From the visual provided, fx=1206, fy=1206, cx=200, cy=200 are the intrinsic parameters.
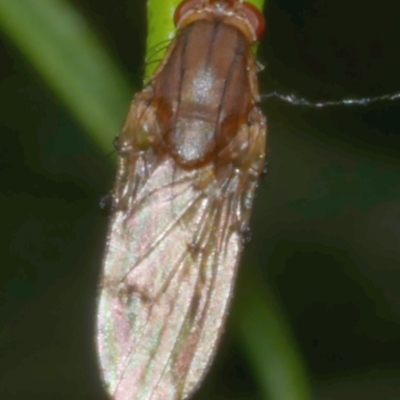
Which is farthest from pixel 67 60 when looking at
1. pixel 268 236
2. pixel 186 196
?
pixel 268 236

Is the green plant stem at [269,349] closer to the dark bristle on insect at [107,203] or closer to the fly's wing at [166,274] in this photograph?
the fly's wing at [166,274]

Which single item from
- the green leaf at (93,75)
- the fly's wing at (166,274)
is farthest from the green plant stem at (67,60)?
the fly's wing at (166,274)

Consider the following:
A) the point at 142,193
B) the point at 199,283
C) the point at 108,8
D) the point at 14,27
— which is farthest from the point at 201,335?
the point at 108,8

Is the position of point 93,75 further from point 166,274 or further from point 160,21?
point 166,274

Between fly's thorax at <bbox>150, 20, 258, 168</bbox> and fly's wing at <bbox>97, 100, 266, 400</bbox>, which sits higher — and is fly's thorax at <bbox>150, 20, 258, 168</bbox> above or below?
above

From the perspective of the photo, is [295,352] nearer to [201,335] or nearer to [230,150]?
[201,335]

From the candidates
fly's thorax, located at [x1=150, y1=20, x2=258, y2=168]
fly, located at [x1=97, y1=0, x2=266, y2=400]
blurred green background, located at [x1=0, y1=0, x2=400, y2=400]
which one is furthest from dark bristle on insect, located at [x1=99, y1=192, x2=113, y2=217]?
blurred green background, located at [x1=0, y1=0, x2=400, y2=400]

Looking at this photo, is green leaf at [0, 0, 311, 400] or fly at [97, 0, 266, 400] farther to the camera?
fly at [97, 0, 266, 400]

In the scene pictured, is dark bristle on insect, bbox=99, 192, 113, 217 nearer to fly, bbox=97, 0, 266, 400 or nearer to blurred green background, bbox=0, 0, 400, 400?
fly, bbox=97, 0, 266, 400

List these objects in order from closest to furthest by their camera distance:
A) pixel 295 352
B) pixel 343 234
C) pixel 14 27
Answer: pixel 14 27
pixel 295 352
pixel 343 234
